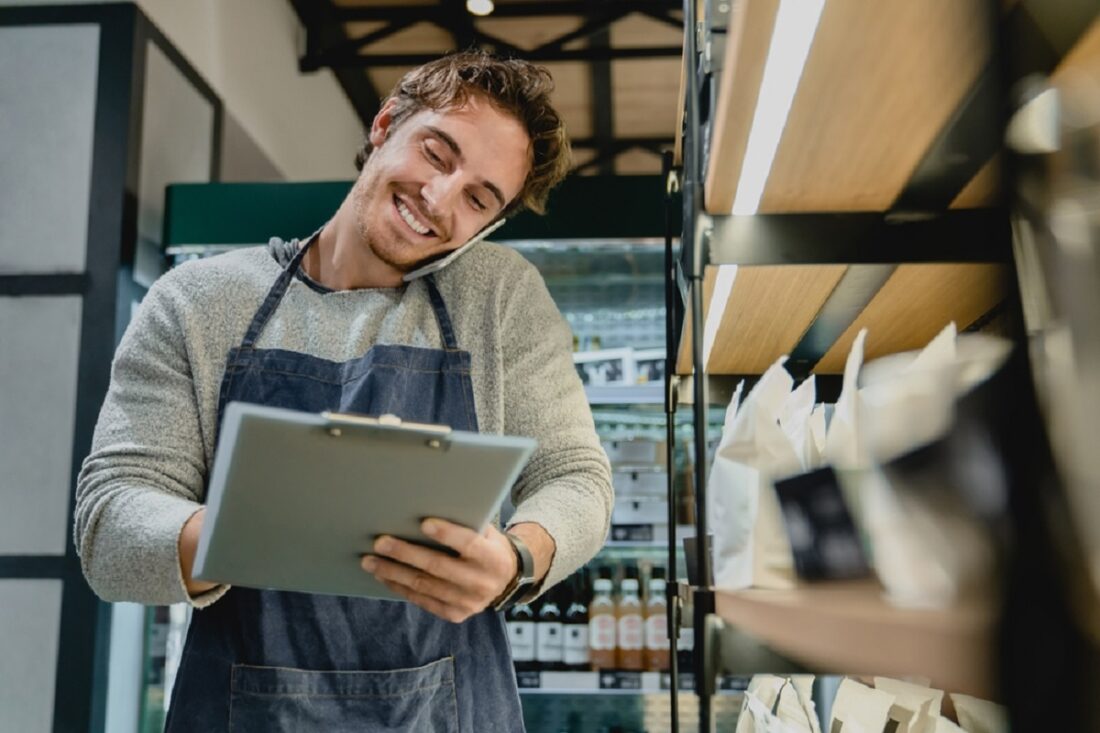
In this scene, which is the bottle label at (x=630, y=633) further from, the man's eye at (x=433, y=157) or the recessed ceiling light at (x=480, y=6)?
the recessed ceiling light at (x=480, y=6)

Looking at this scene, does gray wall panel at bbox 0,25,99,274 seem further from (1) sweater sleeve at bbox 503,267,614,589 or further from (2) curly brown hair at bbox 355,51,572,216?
(1) sweater sleeve at bbox 503,267,614,589

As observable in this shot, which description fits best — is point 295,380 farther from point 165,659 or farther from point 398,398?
point 165,659

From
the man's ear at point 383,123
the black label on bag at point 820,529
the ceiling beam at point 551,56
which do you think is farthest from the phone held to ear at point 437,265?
the ceiling beam at point 551,56

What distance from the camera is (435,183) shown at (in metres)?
1.64

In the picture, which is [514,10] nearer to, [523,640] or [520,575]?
[523,640]

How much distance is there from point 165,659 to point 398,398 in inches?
83.1

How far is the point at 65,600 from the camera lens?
282 cm

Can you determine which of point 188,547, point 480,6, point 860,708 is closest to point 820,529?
point 860,708

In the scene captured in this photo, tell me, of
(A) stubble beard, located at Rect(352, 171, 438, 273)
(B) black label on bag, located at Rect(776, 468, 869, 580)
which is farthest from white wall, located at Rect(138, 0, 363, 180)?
(B) black label on bag, located at Rect(776, 468, 869, 580)

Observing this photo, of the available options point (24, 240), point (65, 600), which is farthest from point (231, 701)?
point (24, 240)

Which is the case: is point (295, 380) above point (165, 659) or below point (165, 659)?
above

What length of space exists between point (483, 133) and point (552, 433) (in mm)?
559

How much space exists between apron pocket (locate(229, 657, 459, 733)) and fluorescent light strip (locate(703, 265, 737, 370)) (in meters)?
0.66

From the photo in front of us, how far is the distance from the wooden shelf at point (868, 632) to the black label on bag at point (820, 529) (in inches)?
0.6
